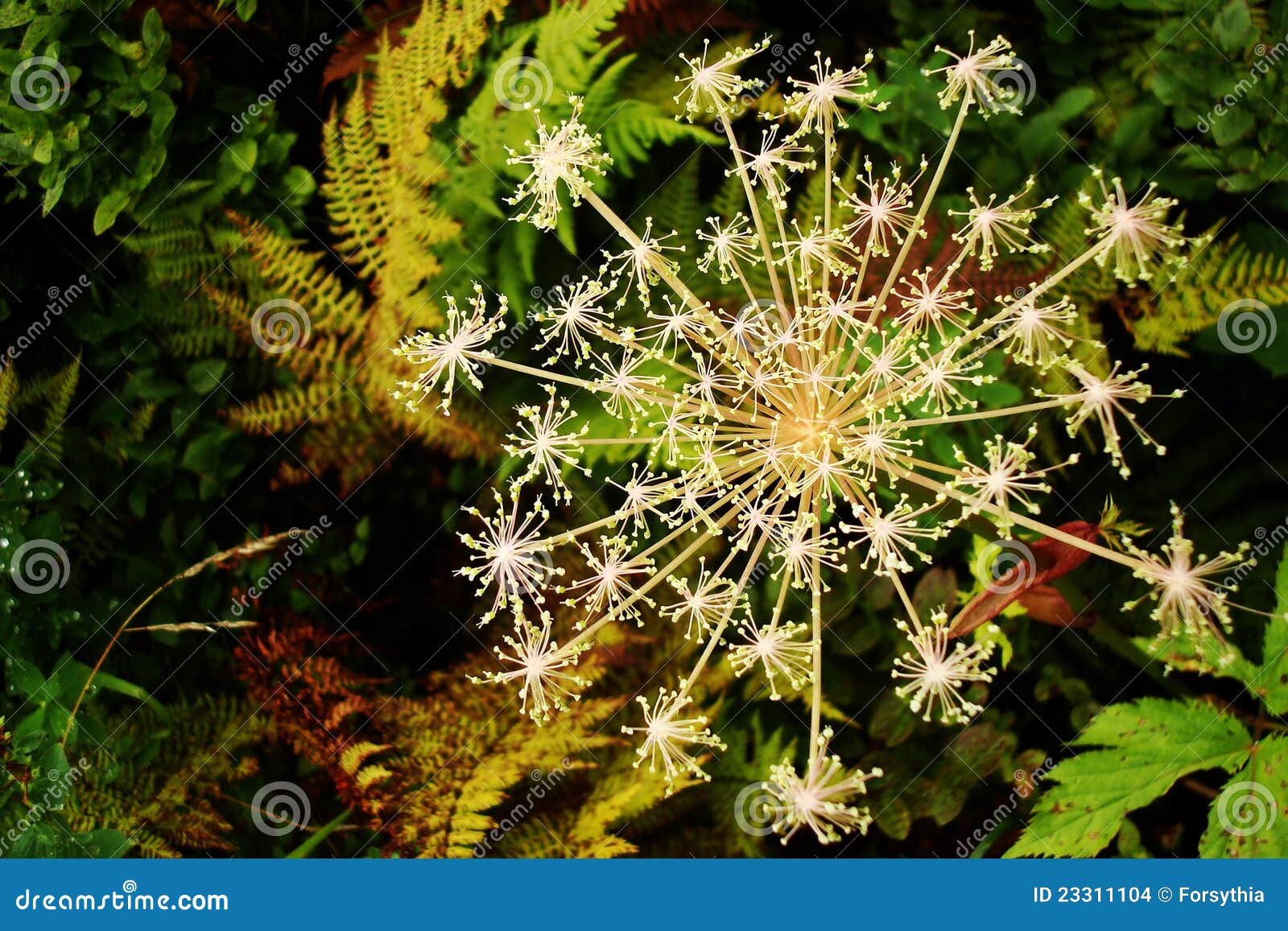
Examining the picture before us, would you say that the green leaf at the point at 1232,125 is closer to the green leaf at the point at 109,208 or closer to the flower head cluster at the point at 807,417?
the flower head cluster at the point at 807,417

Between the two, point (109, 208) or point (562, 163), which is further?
point (109, 208)

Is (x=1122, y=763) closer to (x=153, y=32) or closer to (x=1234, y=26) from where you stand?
(x=1234, y=26)

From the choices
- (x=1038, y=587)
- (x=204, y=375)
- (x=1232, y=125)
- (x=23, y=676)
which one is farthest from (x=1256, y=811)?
(x=23, y=676)

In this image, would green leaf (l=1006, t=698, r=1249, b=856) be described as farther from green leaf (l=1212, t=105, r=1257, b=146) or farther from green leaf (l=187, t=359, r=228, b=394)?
green leaf (l=187, t=359, r=228, b=394)

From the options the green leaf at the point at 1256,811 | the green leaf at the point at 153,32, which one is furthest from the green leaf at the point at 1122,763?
the green leaf at the point at 153,32

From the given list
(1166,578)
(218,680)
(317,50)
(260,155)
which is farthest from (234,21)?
(1166,578)

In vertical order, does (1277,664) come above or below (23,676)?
Result: above

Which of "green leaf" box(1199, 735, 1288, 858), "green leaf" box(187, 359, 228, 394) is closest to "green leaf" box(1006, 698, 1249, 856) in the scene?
"green leaf" box(1199, 735, 1288, 858)
